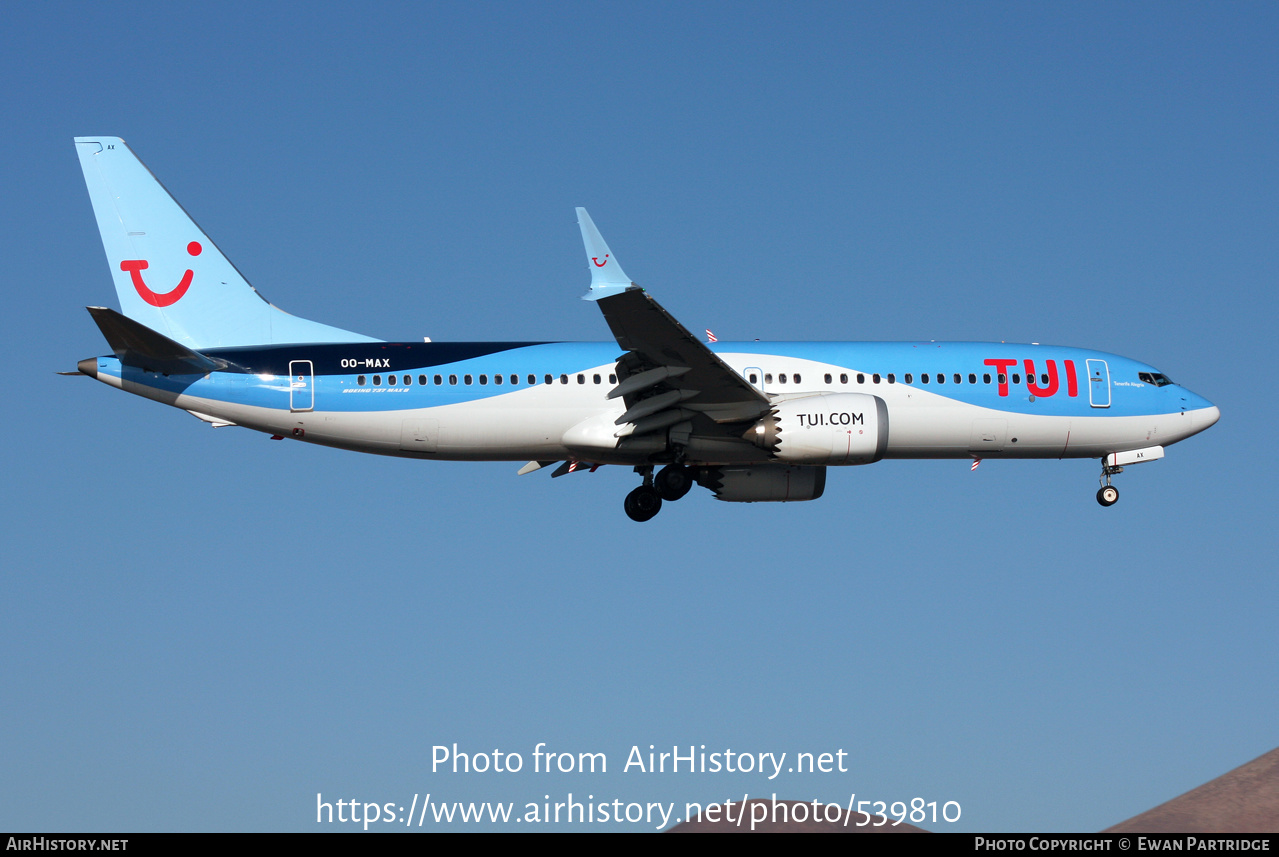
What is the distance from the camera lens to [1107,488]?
39.8 meters

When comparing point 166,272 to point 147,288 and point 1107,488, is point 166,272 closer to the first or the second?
point 147,288

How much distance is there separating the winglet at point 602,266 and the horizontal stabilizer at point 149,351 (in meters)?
9.97

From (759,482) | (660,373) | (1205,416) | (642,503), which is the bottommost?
(642,503)

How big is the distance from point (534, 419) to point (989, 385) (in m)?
12.3

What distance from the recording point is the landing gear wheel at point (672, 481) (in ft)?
124

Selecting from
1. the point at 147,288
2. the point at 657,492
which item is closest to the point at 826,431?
the point at 657,492

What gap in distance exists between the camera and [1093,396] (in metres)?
39.0

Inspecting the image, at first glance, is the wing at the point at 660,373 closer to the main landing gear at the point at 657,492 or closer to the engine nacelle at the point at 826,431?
the engine nacelle at the point at 826,431

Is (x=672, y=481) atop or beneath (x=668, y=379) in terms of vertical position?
beneath

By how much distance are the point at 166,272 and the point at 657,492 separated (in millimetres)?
14212

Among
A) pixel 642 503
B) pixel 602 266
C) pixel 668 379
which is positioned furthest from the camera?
pixel 642 503

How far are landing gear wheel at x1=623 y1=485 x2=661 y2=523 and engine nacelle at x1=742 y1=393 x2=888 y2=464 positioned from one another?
A: 3912 mm

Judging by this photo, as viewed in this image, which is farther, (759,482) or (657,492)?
(759,482)

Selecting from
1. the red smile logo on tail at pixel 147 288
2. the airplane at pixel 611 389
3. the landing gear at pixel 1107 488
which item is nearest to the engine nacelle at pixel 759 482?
the airplane at pixel 611 389
